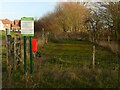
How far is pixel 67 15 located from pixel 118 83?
→ 43443mm

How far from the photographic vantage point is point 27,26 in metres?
9.20

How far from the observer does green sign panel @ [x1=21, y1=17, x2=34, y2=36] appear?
29.9ft

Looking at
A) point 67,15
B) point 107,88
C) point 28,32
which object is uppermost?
point 67,15

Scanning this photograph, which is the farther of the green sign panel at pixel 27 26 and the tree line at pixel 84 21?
the tree line at pixel 84 21

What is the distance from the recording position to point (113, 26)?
98.4 feet

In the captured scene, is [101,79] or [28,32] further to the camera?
[28,32]

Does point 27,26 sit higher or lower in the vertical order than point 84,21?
lower

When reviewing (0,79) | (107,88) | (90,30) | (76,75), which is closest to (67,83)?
(76,75)

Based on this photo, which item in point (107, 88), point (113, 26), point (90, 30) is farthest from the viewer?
point (90, 30)

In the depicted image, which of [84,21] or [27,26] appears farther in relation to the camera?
[84,21]

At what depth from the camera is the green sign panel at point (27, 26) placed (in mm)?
9109

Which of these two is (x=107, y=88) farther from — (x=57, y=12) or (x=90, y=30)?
(x=57, y=12)

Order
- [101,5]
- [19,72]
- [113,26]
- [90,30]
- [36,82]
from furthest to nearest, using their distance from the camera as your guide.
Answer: [90,30]
[101,5]
[113,26]
[19,72]
[36,82]

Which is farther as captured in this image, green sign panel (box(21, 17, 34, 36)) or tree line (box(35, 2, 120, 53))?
tree line (box(35, 2, 120, 53))
